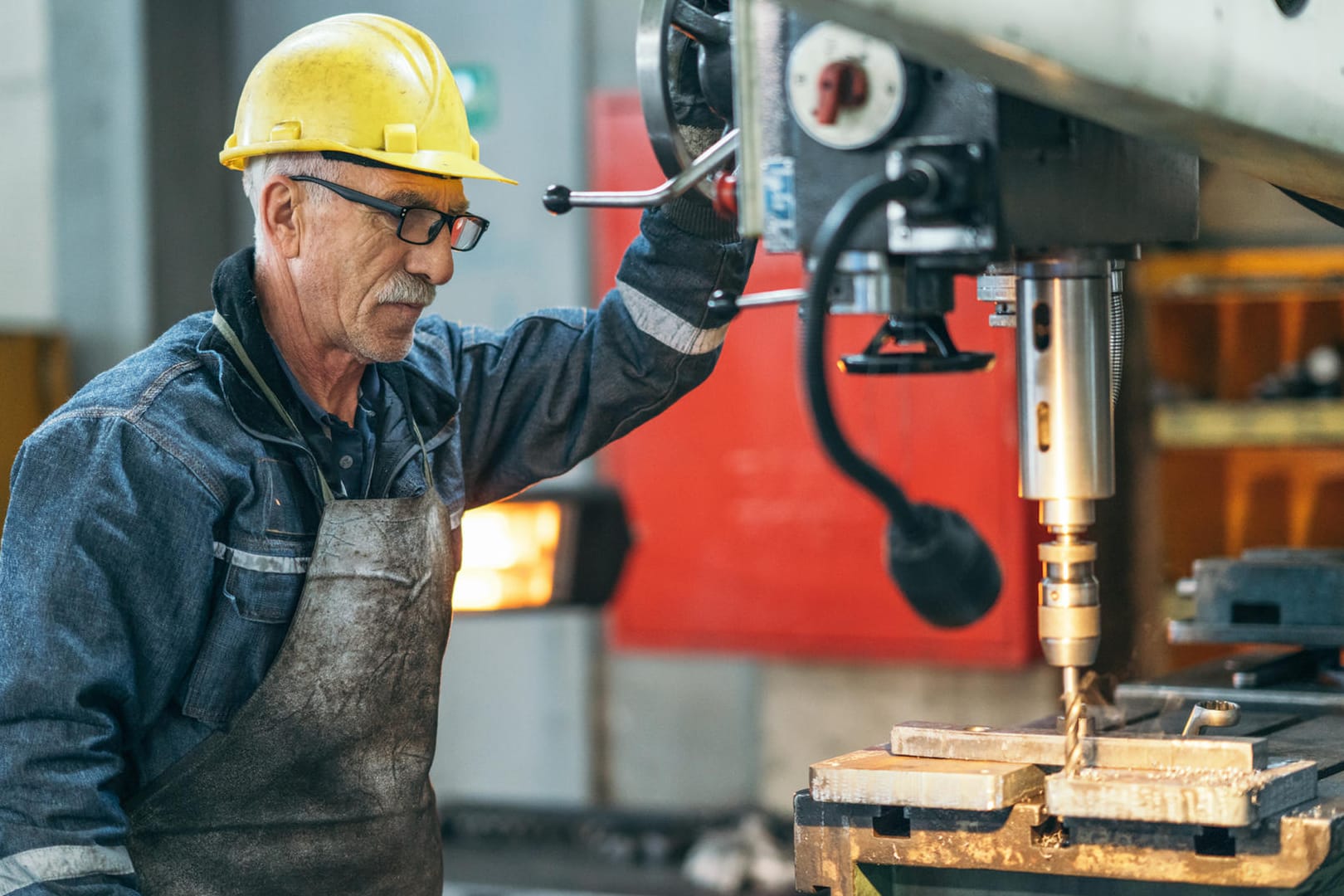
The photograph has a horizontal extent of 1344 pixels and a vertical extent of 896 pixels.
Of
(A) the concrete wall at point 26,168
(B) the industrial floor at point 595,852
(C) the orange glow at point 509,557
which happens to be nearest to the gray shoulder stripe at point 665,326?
(C) the orange glow at point 509,557

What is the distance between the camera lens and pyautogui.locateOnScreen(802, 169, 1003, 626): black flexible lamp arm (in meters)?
1.05

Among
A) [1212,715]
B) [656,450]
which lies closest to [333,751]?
[1212,715]

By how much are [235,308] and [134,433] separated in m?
0.20

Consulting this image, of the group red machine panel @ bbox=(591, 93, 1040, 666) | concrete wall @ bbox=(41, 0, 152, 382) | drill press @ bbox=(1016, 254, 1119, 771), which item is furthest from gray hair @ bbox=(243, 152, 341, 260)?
concrete wall @ bbox=(41, 0, 152, 382)

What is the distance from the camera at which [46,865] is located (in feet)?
4.46

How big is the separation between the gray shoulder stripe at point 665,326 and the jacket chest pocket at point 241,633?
1.54ft

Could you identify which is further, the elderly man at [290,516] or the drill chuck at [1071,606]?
the elderly man at [290,516]

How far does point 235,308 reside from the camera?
163 cm

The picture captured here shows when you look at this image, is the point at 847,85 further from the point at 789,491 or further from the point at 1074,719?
the point at 789,491

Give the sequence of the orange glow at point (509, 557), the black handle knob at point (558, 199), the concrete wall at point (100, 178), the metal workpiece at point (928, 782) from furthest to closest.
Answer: the concrete wall at point (100, 178) → the orange glow at point (509, 557) → the black handle knob at point (558, 199) → the metal workpiece at point (928, 782)

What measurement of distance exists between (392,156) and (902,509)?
30.5 inches

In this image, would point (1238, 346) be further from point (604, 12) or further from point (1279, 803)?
point (1279, 803)

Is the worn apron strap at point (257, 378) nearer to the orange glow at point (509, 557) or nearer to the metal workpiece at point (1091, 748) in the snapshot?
the metal workpiece at point (1091, 748)

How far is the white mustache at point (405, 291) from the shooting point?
65.4 inches
